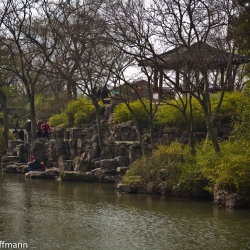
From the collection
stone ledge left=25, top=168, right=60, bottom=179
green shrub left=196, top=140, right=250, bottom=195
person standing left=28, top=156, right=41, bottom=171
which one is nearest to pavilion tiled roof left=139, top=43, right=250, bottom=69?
green shrub left=196, top=140, right=250, bottom=195

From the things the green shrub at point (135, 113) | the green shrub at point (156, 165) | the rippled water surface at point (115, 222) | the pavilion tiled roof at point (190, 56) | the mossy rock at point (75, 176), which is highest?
the pavilion tiled roof at point (190, 56)

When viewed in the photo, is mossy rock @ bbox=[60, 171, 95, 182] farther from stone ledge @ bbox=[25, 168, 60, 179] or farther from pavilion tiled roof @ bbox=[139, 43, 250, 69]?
pavilion tiled roof @ bbox=[139, 43, 250, 69]

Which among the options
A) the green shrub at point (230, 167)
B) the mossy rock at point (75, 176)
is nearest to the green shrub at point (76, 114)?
the mossy rock at point (75, 176)

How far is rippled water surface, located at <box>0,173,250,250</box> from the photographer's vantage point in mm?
15344

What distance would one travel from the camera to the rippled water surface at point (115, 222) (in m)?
15.3

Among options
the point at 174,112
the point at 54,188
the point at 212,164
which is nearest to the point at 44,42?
the point at 174,112

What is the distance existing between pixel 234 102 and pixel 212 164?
1208 centimetres

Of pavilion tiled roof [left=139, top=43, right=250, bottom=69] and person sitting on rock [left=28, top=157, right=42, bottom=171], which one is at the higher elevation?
pavilion tiled roof [left=139, top=43, right=250, bottom=69]

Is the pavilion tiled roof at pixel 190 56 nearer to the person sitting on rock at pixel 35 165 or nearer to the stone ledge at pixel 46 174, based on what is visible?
the stone ledge at pixel 46 174

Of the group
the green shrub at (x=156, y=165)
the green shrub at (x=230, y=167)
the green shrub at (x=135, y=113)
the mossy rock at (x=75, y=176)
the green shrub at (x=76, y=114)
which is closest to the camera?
the green shrub at (x=230, y=167)

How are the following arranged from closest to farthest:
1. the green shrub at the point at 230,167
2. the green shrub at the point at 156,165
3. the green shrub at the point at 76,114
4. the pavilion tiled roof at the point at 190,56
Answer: the green shrub at the point at 230,167 < the green shrub at the point at 156,165 < the pavilion tiled roof at the point at 190,56 < the green shrub at the point at 76,114

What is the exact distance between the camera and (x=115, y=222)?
18203 mm

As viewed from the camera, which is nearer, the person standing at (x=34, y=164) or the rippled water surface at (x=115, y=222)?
the rippled water surface at (x=115, y=222)

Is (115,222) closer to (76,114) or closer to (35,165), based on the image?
(35,165)
